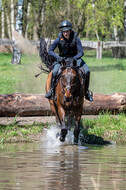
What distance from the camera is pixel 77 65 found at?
10.0m

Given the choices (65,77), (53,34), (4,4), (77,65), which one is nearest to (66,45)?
(77,65)

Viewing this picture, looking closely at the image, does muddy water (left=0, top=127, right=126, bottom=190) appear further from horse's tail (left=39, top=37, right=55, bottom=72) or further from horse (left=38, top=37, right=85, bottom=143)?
horse's tail (left=39, top=37, right=55, bottom=72)

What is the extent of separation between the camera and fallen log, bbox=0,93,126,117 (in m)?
11.7

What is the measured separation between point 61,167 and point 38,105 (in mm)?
5704

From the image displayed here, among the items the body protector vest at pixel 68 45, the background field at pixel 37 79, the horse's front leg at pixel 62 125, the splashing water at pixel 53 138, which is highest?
the body protector vest at pixel 68 45

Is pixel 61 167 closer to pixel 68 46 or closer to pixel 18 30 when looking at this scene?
pixel 68 46

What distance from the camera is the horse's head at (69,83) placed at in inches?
353

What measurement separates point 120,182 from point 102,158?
218cm

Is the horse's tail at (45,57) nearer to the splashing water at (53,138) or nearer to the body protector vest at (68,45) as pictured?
the splashing water at (53,138)

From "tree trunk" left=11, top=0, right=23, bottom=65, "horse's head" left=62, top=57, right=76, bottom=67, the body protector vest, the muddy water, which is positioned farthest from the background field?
the muddy water

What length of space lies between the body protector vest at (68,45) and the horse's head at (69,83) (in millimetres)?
925

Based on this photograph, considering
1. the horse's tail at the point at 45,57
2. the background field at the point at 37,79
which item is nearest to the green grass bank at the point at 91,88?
the background field at the point at 37,79

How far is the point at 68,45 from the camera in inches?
391

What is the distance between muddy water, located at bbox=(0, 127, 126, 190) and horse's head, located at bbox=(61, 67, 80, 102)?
1.11 m
